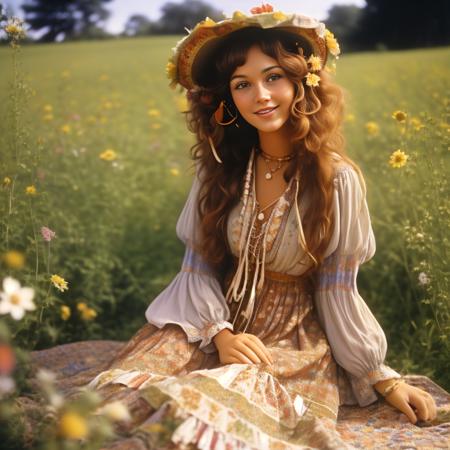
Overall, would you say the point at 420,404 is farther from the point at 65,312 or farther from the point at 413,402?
the point at 65,312

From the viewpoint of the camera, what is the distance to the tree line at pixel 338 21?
322cm

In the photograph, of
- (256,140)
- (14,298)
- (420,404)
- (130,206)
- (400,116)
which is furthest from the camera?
(130,206)

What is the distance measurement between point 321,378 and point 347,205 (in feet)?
1.90

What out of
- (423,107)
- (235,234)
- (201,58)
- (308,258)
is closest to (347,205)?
(308,258)

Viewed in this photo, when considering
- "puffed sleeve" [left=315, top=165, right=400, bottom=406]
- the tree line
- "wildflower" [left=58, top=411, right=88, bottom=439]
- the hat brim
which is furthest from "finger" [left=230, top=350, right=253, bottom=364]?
the tree line

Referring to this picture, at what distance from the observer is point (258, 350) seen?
1.83m

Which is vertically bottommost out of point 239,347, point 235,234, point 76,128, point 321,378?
point 321,378

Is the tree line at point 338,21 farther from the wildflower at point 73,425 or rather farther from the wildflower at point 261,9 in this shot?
the wildflower at point 73,425

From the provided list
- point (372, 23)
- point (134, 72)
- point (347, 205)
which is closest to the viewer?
point (347, 205)

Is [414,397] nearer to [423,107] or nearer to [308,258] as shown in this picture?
[308,258]

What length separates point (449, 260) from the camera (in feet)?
7.36

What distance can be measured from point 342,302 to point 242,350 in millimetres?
394

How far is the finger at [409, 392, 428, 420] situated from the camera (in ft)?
6.22

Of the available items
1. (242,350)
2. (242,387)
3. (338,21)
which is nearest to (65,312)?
(242,350)
